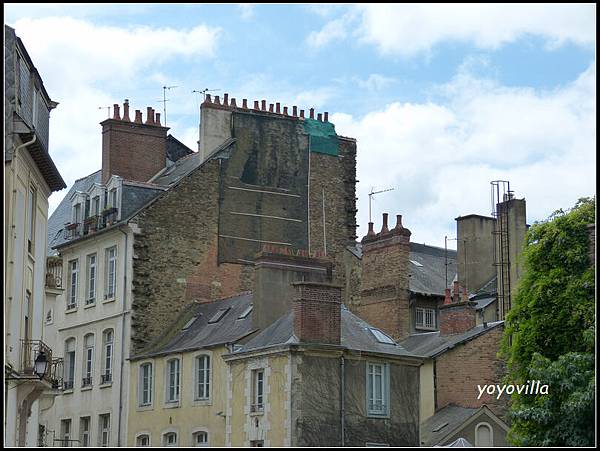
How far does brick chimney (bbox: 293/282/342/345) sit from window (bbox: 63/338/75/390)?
39.5ft

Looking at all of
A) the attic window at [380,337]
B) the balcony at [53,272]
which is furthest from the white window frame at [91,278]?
the attic window at [380,337]

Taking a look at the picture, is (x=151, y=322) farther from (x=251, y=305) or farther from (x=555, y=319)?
(x=555, y=319)

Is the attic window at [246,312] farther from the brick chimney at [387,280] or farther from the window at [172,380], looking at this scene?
the brick chimney at [387,280]

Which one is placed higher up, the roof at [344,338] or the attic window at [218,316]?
the attic window at [218,316]

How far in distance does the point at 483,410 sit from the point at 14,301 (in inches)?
539

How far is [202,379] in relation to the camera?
35.2 metres

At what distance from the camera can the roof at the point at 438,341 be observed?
36.7 metres

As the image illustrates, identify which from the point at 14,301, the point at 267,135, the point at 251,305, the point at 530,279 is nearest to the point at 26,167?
the point at 14,301

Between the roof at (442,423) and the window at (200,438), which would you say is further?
the window at (200,438)

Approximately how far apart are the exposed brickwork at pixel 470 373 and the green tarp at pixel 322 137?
9578mm

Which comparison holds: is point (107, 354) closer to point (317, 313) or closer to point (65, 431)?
point (65, 431)

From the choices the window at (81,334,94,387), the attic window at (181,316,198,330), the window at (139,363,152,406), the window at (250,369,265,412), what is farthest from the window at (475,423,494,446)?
the window at (81,334,94,387)

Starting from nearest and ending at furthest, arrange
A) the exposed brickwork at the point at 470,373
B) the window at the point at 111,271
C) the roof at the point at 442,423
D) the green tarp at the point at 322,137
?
the roof at the point at 442,423, the exposed brickwork at the point at 470,373, the window at the point at 111,271, the green tarp at the point at 322,137

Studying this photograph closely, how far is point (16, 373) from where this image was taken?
86.2 ft
